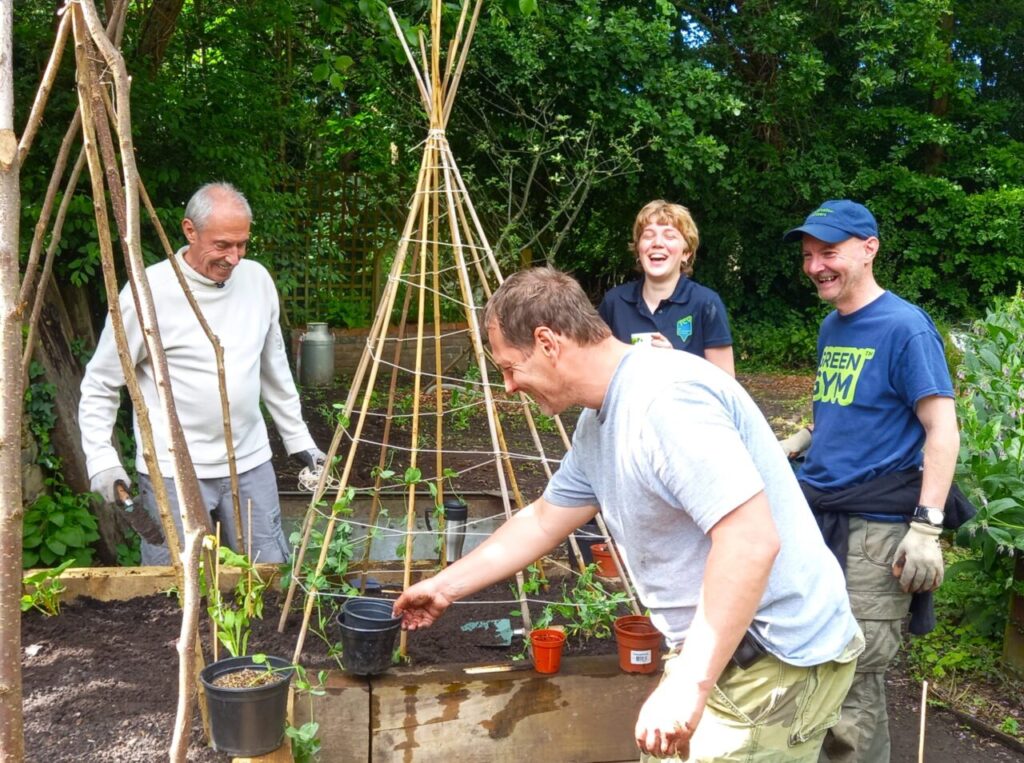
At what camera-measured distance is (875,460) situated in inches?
100

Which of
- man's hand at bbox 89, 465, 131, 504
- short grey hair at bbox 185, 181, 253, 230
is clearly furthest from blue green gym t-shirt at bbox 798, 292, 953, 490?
man's hand at bbox 89, 465, 131, 504

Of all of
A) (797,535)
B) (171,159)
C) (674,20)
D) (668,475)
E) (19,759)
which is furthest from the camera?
(674,20)

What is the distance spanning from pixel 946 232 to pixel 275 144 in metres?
7.85

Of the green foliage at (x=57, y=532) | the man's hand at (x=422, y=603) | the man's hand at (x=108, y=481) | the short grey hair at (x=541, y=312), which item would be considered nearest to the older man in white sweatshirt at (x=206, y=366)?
the man's hand at (x=108, y=481)

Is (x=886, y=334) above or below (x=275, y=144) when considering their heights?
below

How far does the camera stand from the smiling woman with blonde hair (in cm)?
325

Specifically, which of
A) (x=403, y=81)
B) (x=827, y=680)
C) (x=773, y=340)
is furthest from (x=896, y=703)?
(x=773, y=340)

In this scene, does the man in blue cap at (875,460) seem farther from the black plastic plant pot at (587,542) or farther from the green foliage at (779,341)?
the green foliage at (779,341)

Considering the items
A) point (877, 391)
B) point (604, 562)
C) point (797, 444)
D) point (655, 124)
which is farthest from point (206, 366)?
point (655, 124)

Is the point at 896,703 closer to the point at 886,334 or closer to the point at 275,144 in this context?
the point at 886,334

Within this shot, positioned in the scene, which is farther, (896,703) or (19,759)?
(896,703)

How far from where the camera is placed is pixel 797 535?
168 centimetres

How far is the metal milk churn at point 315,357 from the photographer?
28.6 ft

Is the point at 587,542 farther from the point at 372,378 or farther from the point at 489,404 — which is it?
the point at 372,378
